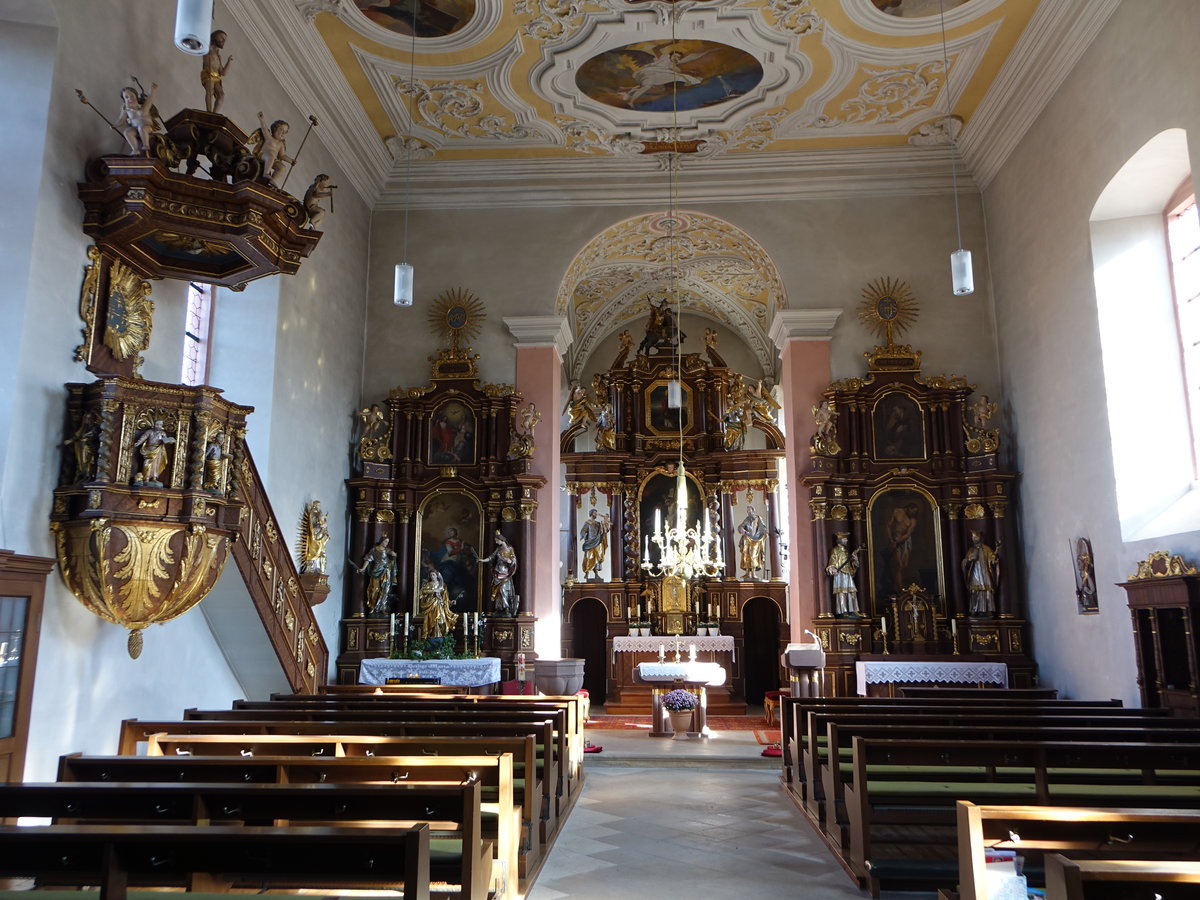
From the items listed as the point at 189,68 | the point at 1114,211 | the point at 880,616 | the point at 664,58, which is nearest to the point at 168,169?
the point at 189,68

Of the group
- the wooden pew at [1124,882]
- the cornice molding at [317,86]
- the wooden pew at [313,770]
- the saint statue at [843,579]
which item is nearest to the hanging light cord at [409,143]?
the cornice molding at [317,86]

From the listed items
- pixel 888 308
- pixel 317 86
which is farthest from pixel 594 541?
pixel 317 86

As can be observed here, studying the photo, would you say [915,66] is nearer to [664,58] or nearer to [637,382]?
[664,58]

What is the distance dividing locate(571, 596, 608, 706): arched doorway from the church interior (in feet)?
4.98

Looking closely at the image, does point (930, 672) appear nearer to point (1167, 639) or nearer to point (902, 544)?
point (902, 544)

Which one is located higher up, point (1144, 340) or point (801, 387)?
point (801, 387)

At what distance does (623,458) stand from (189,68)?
12.1m

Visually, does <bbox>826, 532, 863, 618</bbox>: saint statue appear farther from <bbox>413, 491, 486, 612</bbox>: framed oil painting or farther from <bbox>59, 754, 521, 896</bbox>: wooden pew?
<bbox>59, 754, 521, 896</bbox>: wooden pew

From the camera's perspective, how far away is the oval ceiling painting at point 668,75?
12219mm

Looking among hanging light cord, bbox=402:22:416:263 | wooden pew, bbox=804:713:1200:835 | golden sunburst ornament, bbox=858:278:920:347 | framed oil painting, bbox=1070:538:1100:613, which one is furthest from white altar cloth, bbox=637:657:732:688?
hanging light cord, bbox=402:22:416:263

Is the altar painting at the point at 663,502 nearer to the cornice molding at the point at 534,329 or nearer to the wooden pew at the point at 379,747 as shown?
the cornice molding at the point at 534,329

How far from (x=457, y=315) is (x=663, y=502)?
7028 mm

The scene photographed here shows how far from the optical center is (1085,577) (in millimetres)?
10711

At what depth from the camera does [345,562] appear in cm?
1353
